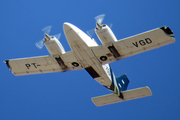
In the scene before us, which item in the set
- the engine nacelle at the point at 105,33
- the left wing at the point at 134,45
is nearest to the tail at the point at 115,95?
the left wing at the point at 134,45

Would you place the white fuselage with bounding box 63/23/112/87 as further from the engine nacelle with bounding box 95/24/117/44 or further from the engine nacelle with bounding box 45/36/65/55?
the engine nacelle with bounding box 45/36/65/55

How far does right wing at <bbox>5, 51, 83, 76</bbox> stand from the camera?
21.9 meters

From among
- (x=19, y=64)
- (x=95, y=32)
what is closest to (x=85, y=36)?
(x=95, y=32)

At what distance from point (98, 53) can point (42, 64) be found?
4.58 meters

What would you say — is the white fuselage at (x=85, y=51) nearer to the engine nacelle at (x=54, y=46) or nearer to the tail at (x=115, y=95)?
the tail at (x=115, y=95)

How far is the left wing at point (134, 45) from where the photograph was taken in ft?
65.1

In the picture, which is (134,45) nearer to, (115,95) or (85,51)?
(85,51)

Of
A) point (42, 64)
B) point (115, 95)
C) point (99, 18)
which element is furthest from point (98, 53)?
point (115, 95)

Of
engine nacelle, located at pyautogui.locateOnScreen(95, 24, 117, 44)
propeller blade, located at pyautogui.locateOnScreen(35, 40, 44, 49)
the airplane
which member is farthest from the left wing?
propeller blade, located at pyautogui.locateOnScreen(35, 40, 44, 49)

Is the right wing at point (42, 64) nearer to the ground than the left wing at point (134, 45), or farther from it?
farther from it

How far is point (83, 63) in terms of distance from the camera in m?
21.8

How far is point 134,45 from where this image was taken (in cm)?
→ 2073

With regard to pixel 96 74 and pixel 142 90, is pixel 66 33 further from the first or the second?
pixel 142 90

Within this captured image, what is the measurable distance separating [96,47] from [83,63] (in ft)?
5.99
